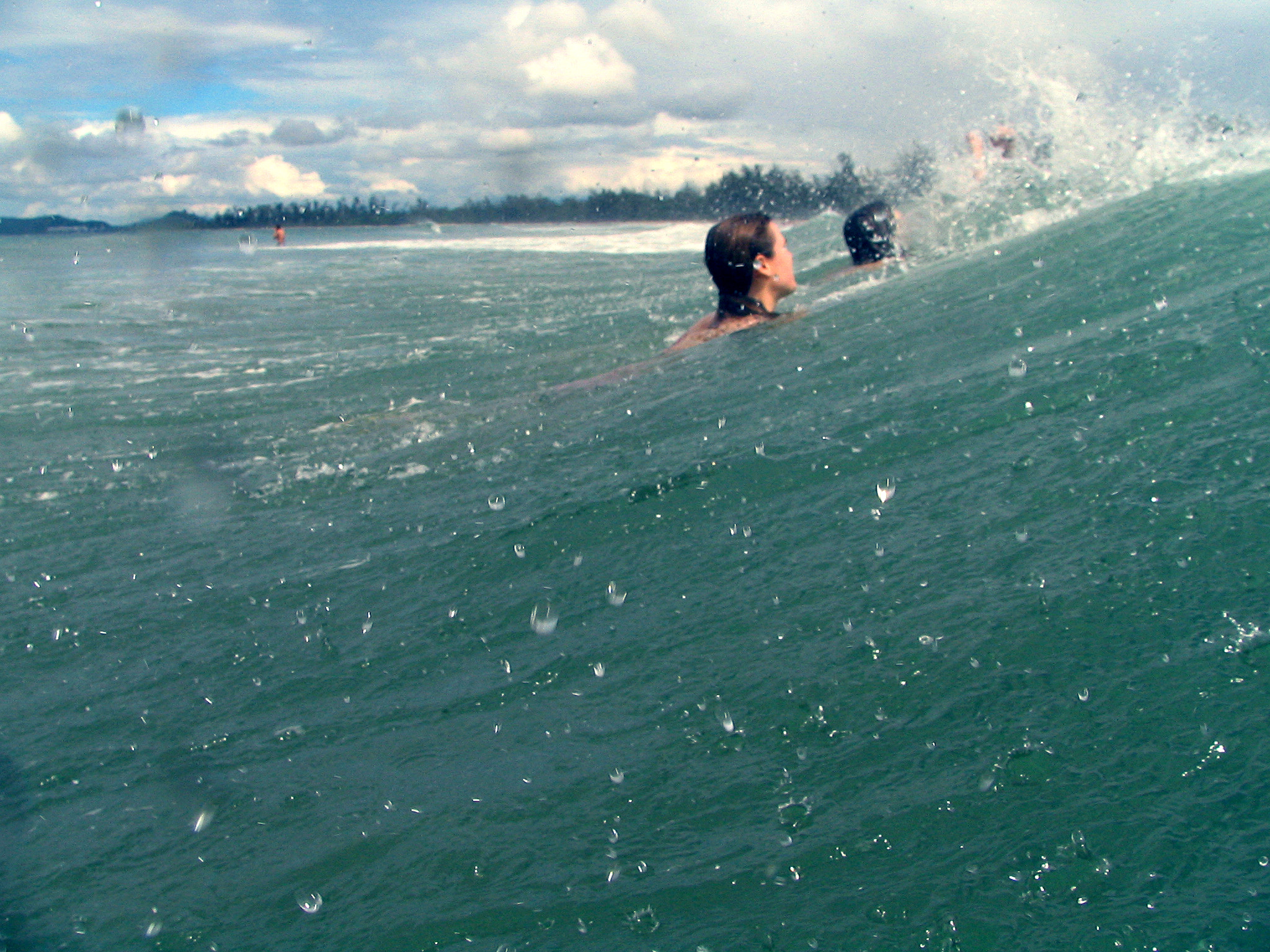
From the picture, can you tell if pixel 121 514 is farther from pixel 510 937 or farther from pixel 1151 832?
pixel 1151 832

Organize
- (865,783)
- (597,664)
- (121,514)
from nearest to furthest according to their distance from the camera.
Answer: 1. (865,783)
2. (597,664)
3. (121,514)

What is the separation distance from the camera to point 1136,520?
2.42 meters

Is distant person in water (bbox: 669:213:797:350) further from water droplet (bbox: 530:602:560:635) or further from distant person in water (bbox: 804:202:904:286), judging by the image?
water droplet (bbox: 530:602:560:635)

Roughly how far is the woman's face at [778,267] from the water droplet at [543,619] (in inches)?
169

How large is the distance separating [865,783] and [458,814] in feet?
2.55

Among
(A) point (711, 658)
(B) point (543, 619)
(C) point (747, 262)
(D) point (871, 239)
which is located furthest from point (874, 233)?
(A) point (711, 658)

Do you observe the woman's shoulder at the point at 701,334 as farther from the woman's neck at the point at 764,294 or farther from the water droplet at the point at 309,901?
the water droplet at the point at 309,901

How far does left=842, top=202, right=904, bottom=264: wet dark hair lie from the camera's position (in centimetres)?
862

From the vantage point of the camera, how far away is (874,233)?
8.69 meters

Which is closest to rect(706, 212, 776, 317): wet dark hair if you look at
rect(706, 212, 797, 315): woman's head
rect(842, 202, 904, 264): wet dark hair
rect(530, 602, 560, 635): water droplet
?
rect(706, 212, 797, 315): woman's head

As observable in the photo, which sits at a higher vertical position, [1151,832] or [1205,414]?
[1205,414]

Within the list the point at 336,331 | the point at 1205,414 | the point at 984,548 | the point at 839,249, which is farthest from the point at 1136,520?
the point at 839,249

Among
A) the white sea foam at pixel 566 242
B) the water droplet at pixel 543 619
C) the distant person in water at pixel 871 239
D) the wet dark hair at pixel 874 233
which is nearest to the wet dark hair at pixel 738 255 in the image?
the distant person in water at pixel 871 239

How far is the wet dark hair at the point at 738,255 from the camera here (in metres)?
6.46
